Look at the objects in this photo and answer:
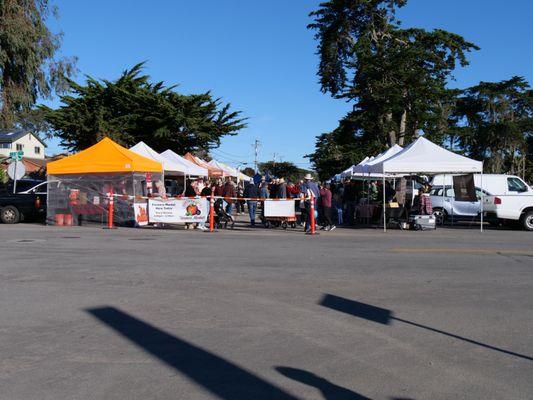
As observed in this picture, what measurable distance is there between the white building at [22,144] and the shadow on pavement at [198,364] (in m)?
72.9

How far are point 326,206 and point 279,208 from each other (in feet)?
5.46

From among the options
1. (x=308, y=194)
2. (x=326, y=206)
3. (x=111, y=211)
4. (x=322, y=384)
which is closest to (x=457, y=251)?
(x=326, y=206)

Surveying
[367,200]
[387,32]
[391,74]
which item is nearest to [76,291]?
[367,200]

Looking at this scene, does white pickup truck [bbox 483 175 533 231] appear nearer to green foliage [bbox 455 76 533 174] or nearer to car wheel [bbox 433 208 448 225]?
car wheel [bbox 433 208 448 225]

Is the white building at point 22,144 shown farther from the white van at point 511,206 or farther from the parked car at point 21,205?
the white van at point 511,206

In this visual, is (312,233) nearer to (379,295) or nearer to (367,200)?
(367,200)

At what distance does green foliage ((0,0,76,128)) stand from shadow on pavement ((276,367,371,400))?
26624 mm

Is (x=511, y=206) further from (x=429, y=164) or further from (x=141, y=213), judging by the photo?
(x=141, y=213)

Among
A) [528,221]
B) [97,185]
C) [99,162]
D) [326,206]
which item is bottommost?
[528,221]

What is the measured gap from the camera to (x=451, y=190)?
2416cm

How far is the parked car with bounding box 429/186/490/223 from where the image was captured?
2280 centimetres

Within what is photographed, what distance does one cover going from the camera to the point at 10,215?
2184 centimetres

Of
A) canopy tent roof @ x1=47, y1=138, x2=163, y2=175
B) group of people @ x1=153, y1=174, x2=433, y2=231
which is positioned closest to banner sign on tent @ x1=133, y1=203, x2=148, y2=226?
canopy tent roof @ x1=47, y1=138, x2=163, y2=175

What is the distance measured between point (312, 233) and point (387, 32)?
107 feet
